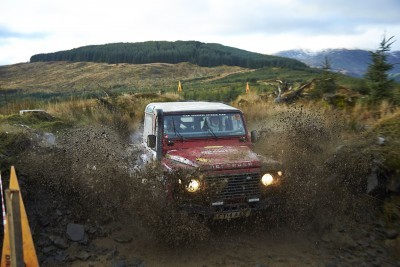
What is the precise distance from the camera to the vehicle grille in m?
5.48

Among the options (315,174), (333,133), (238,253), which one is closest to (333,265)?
(238,253)

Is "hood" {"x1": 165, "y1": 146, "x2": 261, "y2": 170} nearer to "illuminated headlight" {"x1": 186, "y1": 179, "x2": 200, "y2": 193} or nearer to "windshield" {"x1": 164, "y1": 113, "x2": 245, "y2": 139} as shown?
"illuminated headlight" {"x1": 186, "y1": 179, "x2": 200, "y2": 193}

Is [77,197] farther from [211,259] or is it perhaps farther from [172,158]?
[211,259]

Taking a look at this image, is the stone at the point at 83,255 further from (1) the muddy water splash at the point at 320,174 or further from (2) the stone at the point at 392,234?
(2) the stone at the point at 392,234

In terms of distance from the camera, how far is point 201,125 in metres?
6.82

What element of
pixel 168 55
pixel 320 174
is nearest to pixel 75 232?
pixel 320 174

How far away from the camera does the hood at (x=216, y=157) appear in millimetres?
5574

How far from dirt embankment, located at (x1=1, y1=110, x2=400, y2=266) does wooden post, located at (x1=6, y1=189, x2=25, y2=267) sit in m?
1.23

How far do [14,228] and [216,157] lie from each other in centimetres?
285

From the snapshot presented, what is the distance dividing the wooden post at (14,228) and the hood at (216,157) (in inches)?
92.7

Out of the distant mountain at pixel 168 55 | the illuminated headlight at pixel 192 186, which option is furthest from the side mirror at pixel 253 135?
the distant mountain at pixel 168 55

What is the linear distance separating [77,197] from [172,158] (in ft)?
6.01

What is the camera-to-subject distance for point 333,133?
9.48 m

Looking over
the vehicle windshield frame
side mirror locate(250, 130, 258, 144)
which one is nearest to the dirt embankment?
side mirror locate(250, 130, 258, 144)
